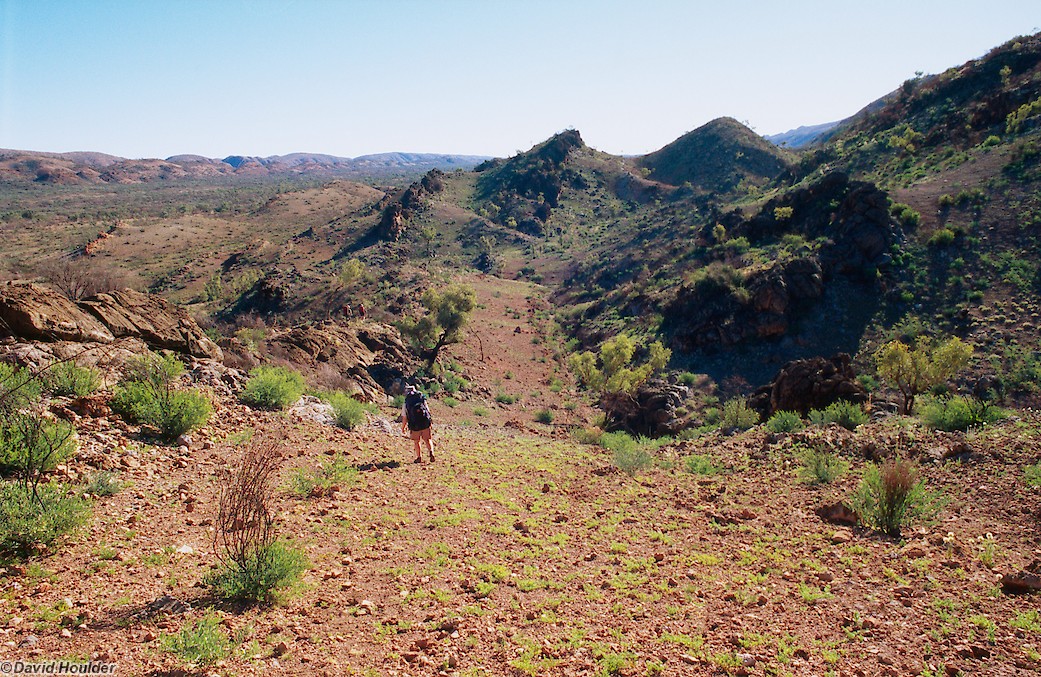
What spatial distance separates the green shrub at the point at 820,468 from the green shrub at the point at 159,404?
9915 millimetres

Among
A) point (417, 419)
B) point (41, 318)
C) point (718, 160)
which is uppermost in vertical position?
point (718, 160)

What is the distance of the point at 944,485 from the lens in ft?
24.8

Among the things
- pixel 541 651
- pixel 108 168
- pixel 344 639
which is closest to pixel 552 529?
pixel 541 651

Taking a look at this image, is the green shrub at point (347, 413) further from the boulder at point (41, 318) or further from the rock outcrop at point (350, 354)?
the boulder at point (41, 318)

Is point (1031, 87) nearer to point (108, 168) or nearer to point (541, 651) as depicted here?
point (541, 651)

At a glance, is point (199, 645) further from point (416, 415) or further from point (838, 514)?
point (838, 514)

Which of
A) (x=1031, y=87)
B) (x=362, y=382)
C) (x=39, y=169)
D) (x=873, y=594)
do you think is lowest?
(x=362, y=382)

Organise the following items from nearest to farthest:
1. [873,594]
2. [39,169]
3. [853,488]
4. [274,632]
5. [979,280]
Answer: [274,632], [873,594], [853,488], [979,280], [39,169]

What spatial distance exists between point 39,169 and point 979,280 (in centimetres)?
18672

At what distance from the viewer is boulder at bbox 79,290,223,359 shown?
1025 cm

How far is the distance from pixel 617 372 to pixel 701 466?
12.5m

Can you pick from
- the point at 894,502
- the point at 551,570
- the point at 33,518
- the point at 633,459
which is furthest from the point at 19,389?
the point at 894,502

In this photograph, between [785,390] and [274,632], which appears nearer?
[274,632]

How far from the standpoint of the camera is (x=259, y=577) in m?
4.68
